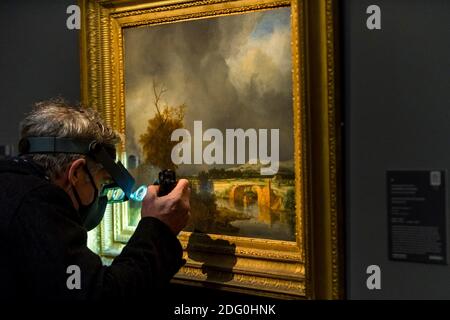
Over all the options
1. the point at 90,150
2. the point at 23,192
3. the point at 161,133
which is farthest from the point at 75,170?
the point at 161,133

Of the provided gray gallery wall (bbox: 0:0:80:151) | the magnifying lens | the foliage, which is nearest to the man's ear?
the magnifying lens

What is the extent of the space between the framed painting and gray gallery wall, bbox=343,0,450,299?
2.2 inches

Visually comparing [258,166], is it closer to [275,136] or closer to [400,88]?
[275,136]

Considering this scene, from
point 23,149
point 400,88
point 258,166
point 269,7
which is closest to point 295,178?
point 258,166

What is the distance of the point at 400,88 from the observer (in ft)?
4.03

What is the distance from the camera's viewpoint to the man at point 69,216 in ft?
3.39

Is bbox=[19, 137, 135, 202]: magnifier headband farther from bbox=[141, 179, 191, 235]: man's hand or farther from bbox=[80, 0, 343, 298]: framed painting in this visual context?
bbox=[80, 0, 343, 298]: framed painting

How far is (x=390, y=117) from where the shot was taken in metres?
1.24

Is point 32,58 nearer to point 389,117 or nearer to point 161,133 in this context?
point 161,133

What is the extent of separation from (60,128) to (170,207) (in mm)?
315

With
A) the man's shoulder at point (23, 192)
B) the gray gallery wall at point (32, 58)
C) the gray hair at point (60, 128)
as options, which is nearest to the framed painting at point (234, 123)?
the gray gallery wall at point (32, 58)

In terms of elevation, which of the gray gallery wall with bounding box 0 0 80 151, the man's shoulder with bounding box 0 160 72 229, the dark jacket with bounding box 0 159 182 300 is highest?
the gray gallery wall with bounding box 0 0 80 151

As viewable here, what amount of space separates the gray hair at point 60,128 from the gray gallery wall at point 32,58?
46cm

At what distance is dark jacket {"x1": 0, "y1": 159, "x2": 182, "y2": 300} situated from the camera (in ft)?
3.38
